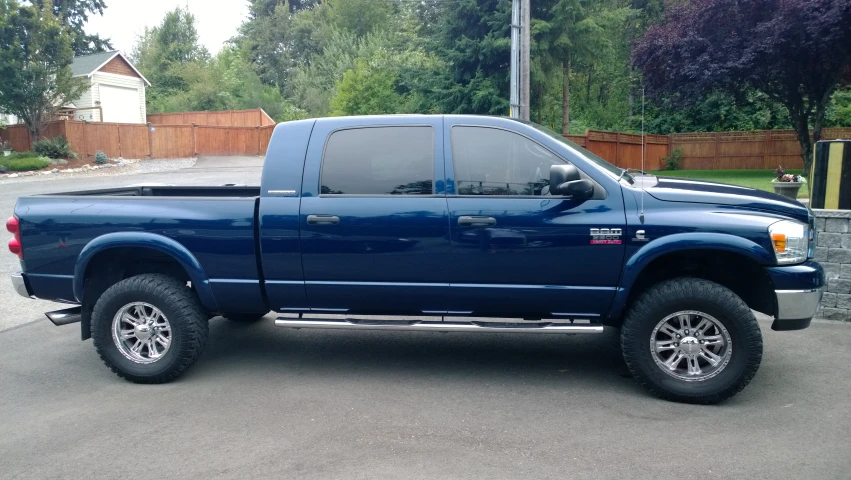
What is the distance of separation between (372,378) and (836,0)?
65.2 feet

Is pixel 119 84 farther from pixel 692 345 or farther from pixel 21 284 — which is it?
pixel 692 345

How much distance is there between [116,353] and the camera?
559cm

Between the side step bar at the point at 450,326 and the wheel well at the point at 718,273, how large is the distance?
1.78 feet

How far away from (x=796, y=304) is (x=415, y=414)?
2735 millimetres

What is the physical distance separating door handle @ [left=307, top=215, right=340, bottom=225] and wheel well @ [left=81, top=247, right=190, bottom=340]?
1.21 metres

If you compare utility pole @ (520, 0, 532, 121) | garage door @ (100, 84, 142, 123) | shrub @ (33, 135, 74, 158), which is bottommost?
shrub @ (33, 135, 74, 158)

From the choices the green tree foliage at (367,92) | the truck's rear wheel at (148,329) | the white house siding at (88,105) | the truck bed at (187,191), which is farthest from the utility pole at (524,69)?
the white house siding at (88,105)

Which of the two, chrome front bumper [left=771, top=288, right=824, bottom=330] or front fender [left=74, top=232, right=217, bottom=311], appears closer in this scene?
chrome front bumper [left=771, top=288, right=824, bottom=330]

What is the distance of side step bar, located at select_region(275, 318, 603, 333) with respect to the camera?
16.8 ft

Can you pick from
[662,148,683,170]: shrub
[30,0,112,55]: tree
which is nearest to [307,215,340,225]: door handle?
[662,148,683,170]: shrub

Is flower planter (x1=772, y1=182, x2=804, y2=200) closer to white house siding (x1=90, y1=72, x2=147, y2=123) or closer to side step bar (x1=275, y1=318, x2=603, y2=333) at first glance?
side step bar (x1=275, y1=318, x2=603, y2=333)

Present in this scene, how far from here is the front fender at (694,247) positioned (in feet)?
16.1

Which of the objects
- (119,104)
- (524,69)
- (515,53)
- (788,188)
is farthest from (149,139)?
(788,188)

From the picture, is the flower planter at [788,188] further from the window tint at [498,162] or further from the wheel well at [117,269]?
the wheel well at [117,269]
